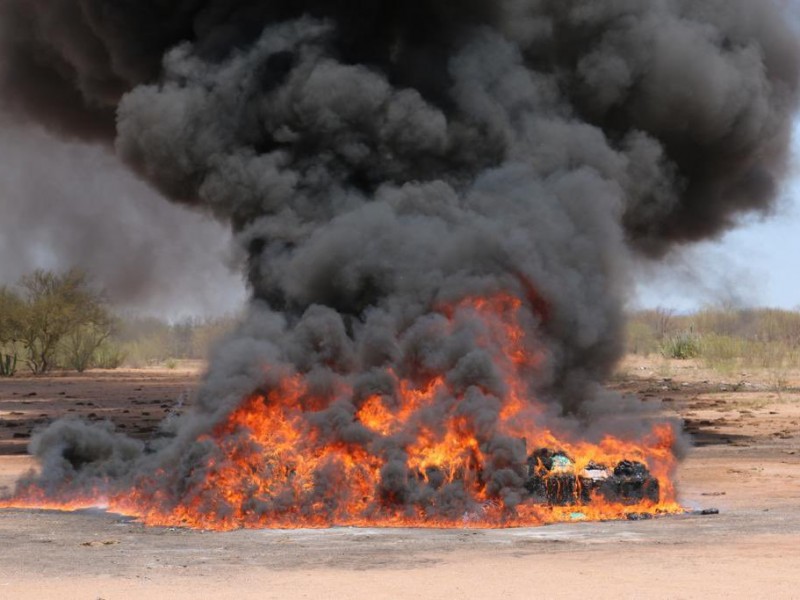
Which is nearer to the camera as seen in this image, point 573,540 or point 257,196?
point 573,540

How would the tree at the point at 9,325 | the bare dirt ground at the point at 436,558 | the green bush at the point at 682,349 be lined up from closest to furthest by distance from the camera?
the bare dirt ground at the point at 436,558 < the green bush at the point at 682,349 < the tree at the point at 9,325

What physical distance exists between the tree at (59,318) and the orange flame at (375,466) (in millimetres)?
47546

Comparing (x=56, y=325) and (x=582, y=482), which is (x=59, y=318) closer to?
(x=56, y=325)

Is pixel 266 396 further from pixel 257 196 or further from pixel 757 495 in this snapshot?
pixel 757 495

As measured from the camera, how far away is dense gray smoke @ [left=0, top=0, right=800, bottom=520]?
15555 millimetres

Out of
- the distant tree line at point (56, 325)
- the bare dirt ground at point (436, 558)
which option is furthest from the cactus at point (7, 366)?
the bare dirt ground at point (436, 558)

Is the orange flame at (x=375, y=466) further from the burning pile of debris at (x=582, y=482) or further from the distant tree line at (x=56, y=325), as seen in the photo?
the distant tree line at (x=56, y=325)

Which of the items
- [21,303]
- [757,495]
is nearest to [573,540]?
[757,495]

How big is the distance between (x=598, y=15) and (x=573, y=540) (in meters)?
9.17

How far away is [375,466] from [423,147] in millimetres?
4704

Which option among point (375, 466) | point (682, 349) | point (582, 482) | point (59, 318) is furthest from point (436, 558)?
point (59, 318)

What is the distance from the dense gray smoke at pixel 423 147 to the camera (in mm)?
15555

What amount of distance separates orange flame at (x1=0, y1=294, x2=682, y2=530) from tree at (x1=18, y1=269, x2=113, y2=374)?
4755cm

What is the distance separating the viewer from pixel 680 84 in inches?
735
